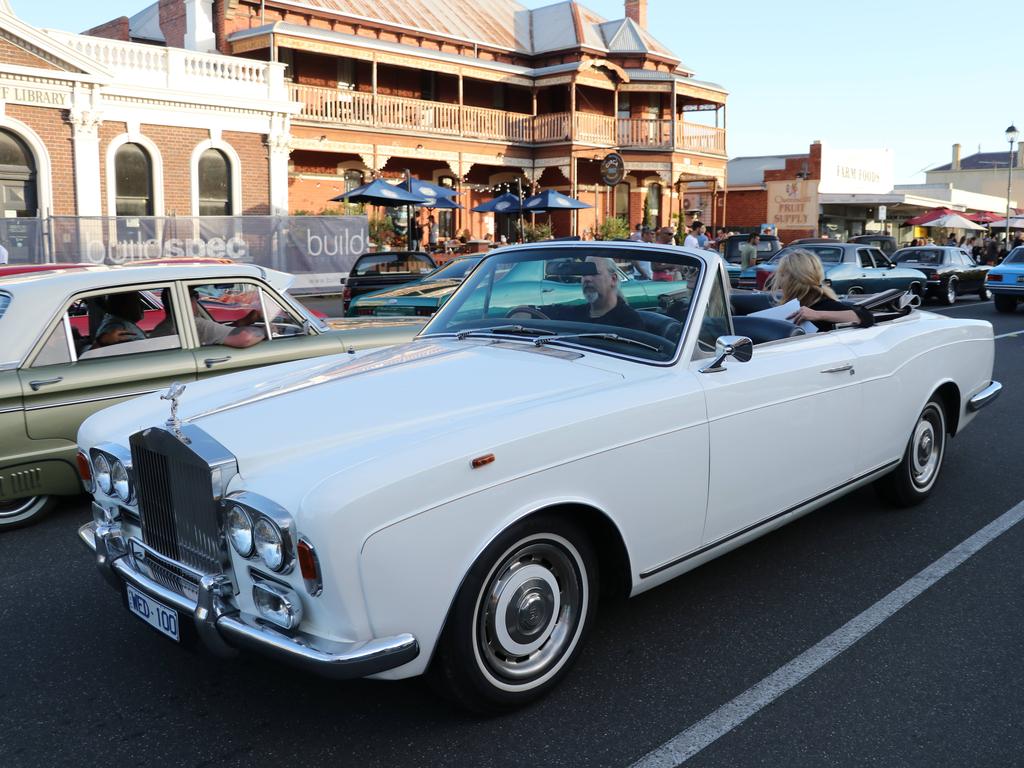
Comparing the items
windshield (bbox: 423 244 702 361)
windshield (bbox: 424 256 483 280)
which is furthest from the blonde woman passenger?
windshield (bbox: 424 256 483 280)

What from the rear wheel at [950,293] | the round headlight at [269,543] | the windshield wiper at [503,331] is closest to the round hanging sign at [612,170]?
the rear wheel at [950,293]

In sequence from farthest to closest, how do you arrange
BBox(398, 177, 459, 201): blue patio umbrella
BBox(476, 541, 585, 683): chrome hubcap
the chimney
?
the chimney
BBox(398, 177, 459, 201): blue patio umbrella
BBox(476, 541, 585, 683): chrome hubcap

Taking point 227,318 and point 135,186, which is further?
point 135,186

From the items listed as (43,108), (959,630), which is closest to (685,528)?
(959,630)

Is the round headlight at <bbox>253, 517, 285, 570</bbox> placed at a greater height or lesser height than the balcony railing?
lesser

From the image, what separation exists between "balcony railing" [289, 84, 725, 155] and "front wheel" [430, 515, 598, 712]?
92.7 feet

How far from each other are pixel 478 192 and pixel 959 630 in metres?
34.4

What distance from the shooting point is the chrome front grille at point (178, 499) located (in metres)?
3.08

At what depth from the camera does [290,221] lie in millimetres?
22484

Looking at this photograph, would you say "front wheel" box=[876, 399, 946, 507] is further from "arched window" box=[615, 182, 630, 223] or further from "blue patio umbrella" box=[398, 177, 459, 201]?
"arched window" box=[615, 182, 630, 223]

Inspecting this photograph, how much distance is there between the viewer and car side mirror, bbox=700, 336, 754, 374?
3957 millimetres

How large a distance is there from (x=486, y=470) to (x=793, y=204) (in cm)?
4808

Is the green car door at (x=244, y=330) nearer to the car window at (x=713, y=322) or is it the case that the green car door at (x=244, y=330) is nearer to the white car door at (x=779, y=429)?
the car window at (x=713, y=322)

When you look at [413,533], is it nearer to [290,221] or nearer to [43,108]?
[290,221]
